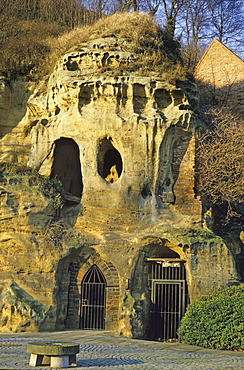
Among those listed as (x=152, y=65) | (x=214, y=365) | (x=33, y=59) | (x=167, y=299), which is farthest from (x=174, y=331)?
(x=33, y=59)

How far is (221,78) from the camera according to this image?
22.6 m

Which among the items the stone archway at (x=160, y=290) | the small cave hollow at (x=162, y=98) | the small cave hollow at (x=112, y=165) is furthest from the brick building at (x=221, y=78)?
the stone archway at (x=160, y=290)

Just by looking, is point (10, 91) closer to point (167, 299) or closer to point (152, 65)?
point (152, 65)

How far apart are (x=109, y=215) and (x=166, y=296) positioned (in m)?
2.94

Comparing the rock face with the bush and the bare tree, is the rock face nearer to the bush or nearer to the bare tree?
the bare tree

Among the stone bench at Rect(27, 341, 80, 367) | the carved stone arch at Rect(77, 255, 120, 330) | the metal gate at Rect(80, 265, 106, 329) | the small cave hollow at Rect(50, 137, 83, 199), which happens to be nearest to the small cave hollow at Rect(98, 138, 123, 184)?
the small cave hollow at Rect(50, 137, 83, 199)

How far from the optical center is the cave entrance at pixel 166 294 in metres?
15.5

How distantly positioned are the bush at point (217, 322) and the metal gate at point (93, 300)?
3124mm

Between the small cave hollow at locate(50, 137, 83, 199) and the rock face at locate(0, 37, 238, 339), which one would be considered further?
the small cave hollow at locate(50, 137, 83, 199)

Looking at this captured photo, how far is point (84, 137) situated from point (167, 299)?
5542 millimetres

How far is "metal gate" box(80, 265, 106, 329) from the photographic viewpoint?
15820 millimetres

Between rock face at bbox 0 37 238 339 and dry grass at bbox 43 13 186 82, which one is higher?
dry grass at bbox 43 13 186 82

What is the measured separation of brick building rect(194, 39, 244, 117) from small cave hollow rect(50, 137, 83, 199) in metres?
6.55

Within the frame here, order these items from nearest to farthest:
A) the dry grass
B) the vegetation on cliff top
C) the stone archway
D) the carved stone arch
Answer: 1. the stone archway
2. the carved stone arch
3. the dry grass
4. the vegetation on cliff top
